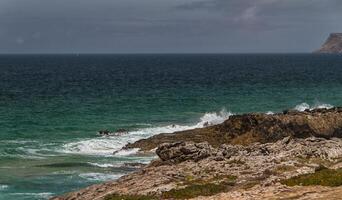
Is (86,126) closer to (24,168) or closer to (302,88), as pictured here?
(24,168)

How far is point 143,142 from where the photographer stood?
61531 millimetres

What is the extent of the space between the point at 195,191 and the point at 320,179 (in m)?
6.21

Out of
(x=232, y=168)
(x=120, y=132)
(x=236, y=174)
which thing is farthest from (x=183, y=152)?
(x=120, y=132)

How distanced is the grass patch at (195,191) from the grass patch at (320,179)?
3337 mm

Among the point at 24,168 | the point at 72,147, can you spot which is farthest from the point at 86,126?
the point at 24,168

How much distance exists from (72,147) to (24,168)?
37.5 ft

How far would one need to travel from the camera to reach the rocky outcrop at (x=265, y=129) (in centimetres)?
5781

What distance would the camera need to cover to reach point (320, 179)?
28891 millimetres

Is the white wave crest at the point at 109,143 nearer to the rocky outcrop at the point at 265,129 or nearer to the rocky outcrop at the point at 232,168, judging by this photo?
the rocky outcrop at the point at 265,129

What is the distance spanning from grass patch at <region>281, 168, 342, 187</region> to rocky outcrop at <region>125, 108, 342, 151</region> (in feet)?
87.5

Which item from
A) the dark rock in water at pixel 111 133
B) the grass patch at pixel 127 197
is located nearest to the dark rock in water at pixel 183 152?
the grass patch at pixel 127 197

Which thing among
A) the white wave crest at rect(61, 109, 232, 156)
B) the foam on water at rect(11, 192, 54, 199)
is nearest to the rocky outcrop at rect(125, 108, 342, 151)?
the white wave crest at rect(61, 109, 232, 156)

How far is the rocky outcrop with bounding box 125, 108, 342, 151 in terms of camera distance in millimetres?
57812

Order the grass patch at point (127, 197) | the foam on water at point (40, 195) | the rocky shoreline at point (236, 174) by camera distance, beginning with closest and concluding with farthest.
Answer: the rocky shoreline at point (236, 174), the grass patch at point (127, 197), the foam on water at point (40, 195)
